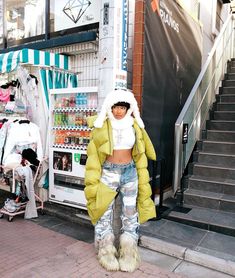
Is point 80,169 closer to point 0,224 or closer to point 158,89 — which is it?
point 0,224

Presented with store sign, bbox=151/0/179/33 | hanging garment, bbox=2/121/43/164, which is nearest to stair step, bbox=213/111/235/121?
store sign, bbox=151/0/179/33

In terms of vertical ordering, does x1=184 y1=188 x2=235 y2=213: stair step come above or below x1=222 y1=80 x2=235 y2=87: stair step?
below

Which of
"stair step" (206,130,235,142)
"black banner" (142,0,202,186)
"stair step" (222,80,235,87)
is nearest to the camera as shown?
"black banner" (142,0,202,186)

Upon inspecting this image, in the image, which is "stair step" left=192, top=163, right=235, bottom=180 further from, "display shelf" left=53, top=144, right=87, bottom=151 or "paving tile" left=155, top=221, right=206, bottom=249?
"display shelf" left=53, top=144, right=87, bottom=151

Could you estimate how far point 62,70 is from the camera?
607 centimetres

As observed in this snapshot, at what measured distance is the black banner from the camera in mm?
5340

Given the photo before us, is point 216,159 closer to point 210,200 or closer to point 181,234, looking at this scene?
point 210,200

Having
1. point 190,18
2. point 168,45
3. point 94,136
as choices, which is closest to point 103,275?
point 94,136

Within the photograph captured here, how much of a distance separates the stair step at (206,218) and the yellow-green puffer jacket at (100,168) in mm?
1155

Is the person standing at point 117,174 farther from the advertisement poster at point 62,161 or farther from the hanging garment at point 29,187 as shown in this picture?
the hanging garment at point 29,187

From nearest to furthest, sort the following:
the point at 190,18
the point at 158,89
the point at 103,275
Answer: the point at 103,275
the point at 158,89
the point at 190,18

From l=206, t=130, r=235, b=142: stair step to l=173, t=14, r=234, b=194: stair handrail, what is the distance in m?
0.24

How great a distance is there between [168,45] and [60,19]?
247 centimetres

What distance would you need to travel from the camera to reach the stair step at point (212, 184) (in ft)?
18.1
